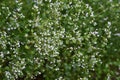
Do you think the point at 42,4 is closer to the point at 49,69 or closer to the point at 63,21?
the point at 63,21

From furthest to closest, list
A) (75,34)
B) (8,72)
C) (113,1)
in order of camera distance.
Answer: (113,1)
(75,34)
(8,72)

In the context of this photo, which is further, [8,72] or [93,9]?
[93,9]

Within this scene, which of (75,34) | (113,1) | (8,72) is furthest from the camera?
(113,1)

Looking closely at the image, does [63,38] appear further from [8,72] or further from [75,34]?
[8,72]

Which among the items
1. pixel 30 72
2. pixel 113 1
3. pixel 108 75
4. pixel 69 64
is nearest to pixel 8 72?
pixel 30 72

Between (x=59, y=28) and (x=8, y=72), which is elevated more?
(x=59, y=28)

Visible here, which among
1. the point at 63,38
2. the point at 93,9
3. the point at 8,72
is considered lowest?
the point at 8,72
